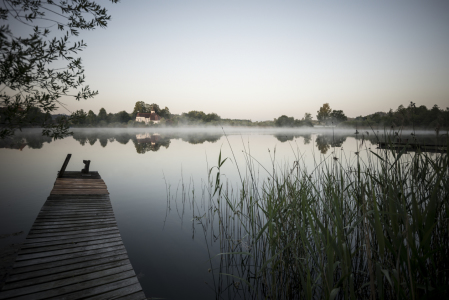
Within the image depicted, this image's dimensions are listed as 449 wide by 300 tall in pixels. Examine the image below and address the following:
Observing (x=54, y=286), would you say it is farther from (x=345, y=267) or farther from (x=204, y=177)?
(x=204, y=177)

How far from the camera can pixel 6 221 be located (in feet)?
18.1

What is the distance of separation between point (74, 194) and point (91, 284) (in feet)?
14.6

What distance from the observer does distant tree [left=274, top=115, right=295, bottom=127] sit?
83.2 meters

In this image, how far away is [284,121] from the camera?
275 feet

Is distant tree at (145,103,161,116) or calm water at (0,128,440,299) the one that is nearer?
calm water at (0,128,440,299)

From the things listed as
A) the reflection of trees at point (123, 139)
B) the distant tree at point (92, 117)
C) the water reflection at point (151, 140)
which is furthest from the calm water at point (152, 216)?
the distant tree at point (92, 117)

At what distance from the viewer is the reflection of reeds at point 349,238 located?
1451mm

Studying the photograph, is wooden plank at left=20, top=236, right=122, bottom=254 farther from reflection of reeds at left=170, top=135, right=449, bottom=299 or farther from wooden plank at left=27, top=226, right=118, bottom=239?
reflection of reeds at left=170, top=135, right=449, bottom=299

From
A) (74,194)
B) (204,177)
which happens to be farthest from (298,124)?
(74,194)

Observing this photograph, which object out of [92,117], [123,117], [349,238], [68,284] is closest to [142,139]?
[68,284]

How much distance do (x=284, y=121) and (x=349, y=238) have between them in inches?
3312

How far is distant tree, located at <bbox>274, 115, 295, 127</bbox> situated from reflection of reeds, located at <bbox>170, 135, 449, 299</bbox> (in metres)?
82.8

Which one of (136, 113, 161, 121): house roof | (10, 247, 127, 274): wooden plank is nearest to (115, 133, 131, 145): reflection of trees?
(10, 247, 127, 274): wooden plank

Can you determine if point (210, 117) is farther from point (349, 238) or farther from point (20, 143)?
point (349, 238)
